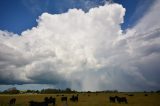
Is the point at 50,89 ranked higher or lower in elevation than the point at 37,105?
higher

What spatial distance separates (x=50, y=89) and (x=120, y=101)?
154 meters

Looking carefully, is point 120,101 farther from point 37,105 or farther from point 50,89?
point 50,89

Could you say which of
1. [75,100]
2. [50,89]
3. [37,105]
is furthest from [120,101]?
[50,89]

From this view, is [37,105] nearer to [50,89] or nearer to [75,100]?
[75,100]

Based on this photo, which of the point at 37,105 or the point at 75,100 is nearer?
the point at 37,105

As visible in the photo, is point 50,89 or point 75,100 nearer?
point 75,100

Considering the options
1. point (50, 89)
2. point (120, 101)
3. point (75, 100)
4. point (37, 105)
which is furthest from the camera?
point (50, 89)

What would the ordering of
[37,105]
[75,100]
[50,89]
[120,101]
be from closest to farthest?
[37,105], [120,101], [75,100], [50,89]

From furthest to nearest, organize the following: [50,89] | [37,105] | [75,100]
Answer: [50,89] < [75,100] < [37,105]

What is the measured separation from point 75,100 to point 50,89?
484ft

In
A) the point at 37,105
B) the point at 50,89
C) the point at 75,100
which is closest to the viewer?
the point at 37,105

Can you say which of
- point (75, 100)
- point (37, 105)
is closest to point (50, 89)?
point (75, 100)

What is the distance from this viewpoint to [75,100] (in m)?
46.4

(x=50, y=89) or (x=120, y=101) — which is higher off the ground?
(x=50, y=89)
